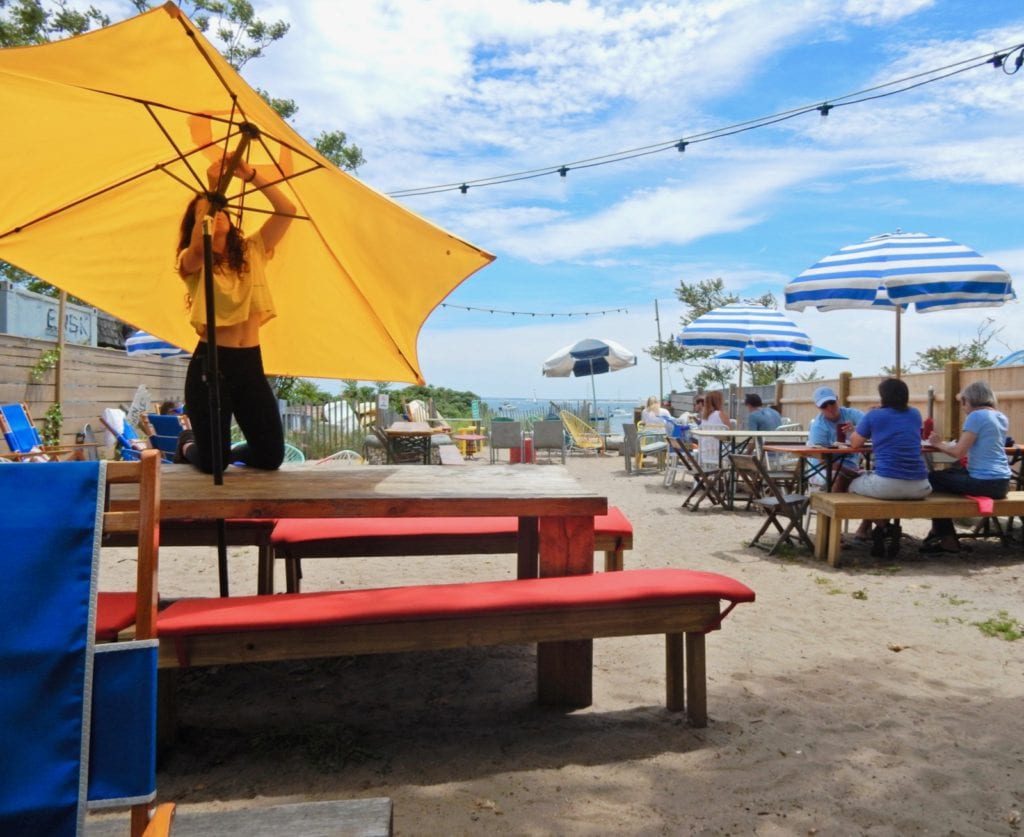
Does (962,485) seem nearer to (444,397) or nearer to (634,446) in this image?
(634,446)

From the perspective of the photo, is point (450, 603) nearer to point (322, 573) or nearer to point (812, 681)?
point (812, 681)

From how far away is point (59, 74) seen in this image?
8.88ft

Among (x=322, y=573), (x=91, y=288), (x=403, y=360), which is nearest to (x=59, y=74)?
(x=91, y=288)

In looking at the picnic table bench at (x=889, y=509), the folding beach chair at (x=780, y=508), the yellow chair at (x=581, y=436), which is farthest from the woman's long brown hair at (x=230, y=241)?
the yellow chair at (x=581, y=436)

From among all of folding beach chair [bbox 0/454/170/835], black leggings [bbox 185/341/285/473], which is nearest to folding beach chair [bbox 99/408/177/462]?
black leggings [bbox 185/341/285/473]

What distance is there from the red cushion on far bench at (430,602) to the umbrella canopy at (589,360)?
53.6 ft

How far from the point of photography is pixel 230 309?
3.13m

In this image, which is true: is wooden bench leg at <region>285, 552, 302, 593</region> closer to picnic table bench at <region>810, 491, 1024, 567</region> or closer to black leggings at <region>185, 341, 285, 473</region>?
black leggings at <region>185, 341, 285, 473</region>

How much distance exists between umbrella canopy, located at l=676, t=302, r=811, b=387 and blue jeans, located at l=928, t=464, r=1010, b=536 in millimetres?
4269

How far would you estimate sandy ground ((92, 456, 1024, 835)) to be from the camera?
90.7 inches

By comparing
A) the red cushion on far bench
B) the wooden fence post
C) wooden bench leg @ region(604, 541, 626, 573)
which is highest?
the wooden fence post

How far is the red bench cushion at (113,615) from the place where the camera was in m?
2.13

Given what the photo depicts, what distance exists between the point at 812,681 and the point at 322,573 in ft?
10.8

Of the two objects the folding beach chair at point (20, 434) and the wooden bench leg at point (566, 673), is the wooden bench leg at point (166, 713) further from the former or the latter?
the folding beach chair at point (20, 434)
